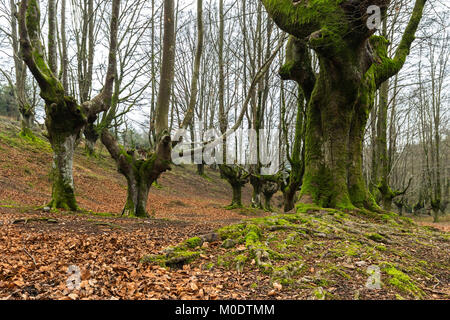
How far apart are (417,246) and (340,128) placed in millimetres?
3462

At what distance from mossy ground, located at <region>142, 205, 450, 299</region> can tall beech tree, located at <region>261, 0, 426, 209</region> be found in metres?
1.90

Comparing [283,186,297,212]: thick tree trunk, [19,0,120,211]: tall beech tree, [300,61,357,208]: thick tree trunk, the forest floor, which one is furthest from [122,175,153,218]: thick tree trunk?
[283,186,297,212]: thick tree trunk

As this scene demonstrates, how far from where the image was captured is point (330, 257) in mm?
3602

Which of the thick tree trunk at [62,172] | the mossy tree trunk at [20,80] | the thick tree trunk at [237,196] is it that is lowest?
the thick tree trunk at [237,196]

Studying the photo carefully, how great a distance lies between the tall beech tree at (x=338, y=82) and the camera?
5676 millimetres

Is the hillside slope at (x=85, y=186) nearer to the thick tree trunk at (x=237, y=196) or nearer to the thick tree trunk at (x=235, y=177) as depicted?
the thick tree trunk at (x=237, y=196)

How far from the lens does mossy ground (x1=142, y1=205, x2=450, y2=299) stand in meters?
2.76

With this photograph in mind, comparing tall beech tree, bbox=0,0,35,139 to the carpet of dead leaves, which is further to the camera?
tall beech tree, bbox=0,0,35,139

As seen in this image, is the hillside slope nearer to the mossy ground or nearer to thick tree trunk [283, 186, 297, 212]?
thick tree trunk [283, 186, 297, 212]

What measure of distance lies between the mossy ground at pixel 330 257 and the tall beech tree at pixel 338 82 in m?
1.90

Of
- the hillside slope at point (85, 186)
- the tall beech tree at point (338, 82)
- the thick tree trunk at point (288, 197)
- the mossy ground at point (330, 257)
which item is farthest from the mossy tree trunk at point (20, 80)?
the mossy ground at point (330, 257)

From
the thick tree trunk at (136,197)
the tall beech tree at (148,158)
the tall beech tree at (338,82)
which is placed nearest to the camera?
the tall beech tree at (338,82)

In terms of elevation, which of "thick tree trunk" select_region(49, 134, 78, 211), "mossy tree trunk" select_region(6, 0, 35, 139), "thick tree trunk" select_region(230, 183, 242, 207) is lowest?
"thick tree trunk" select_region(230, 183, 242, 207)

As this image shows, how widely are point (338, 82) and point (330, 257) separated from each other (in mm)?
4678
